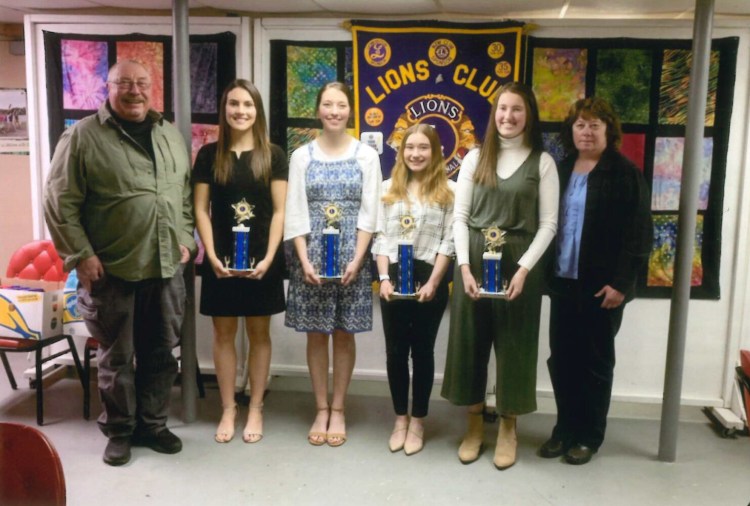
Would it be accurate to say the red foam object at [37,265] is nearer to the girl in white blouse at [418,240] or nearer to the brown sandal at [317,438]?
the brown sandal at [317,438]

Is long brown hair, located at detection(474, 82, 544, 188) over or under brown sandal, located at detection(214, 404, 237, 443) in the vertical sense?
over

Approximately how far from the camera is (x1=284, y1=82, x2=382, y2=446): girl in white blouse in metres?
2.93

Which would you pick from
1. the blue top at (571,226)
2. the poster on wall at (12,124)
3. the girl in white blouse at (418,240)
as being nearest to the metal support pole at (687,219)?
the blue top at (571,226)

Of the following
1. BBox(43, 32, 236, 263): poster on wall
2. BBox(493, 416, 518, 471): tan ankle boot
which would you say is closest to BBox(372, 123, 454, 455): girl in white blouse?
BBox(493, 416, 518, 471): tan ankle boot

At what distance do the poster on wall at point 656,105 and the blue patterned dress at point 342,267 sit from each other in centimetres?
123

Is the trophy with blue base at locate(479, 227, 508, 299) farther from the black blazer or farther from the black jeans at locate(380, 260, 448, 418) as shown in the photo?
the black blazer

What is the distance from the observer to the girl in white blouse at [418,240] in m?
2.87

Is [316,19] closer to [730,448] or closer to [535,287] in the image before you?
[535,287]

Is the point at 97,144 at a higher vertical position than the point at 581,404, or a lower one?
higher

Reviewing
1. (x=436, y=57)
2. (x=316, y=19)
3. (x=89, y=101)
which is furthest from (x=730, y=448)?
(x=89, y=101)

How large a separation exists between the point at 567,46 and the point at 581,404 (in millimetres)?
1855

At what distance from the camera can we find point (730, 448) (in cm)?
318

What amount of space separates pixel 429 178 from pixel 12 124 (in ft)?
10.5

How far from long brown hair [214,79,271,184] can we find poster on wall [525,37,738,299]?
58.3 inches
